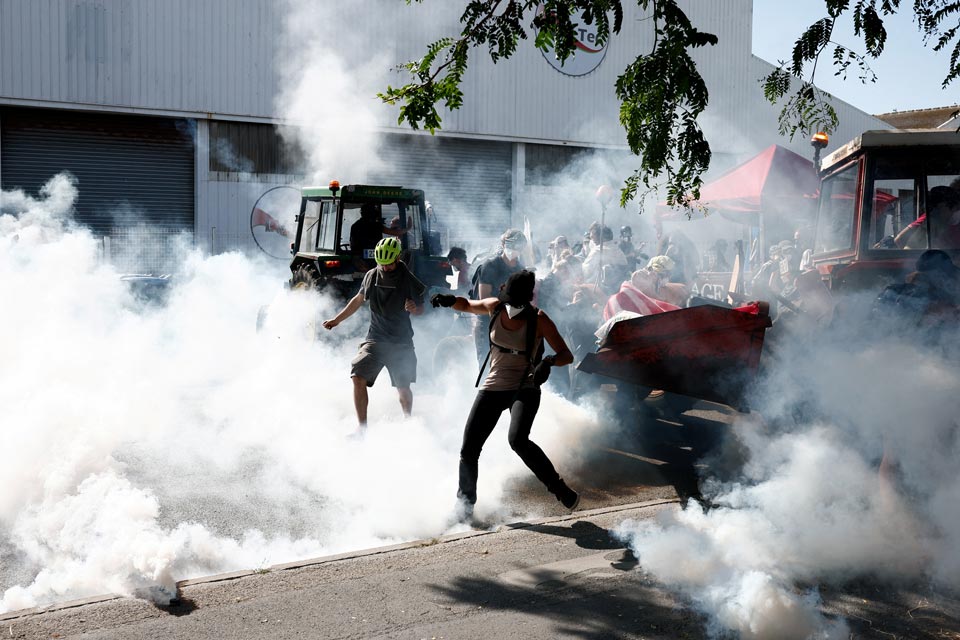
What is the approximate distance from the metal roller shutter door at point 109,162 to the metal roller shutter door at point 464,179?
5147mm

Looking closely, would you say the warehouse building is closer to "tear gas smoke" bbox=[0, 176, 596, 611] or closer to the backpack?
"tear gas smoke" bbox=[0, 176, 596, 611]

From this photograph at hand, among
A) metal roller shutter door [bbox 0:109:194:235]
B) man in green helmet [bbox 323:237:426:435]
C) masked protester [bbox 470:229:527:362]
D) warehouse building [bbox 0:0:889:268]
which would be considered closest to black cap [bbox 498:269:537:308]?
masked protester [bbox 470:229:527:362]

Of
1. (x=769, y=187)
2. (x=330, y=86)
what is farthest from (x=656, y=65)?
(x=330, y=86)

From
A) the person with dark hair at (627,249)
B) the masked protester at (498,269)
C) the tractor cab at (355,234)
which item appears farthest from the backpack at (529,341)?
the person with dark hair at (627,249)

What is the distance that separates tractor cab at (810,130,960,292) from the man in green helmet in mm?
3320

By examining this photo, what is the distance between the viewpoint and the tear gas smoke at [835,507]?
4.24m

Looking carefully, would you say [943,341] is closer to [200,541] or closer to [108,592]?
[200,541]

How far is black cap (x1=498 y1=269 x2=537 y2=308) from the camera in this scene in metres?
5.37

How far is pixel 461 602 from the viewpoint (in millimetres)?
4203

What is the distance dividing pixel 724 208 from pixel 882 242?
8546 millimetres

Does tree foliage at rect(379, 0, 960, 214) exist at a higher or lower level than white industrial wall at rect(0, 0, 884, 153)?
lower

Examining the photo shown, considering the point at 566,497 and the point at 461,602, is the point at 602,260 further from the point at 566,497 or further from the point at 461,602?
the point at 461,602

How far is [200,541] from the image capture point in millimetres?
4754

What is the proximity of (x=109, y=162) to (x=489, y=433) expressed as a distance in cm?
1720
